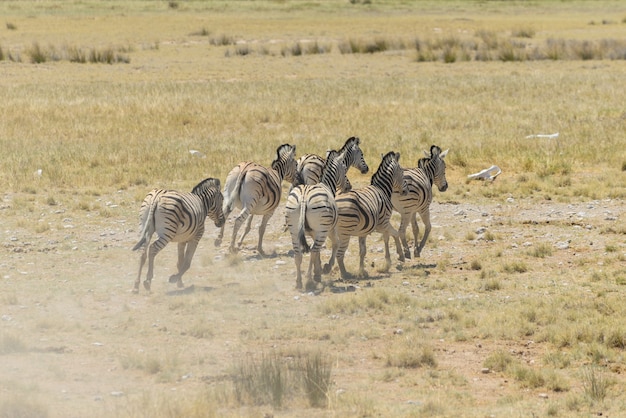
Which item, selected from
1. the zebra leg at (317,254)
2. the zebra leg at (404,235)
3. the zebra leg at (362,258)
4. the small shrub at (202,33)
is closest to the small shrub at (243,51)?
the small shrub at (202,33)

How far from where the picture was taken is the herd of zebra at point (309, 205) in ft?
41.4

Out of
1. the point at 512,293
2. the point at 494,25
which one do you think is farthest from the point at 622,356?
the point at 494,25

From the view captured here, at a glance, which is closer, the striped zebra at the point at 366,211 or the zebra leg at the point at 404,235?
the striped zebra at the point at 366,211

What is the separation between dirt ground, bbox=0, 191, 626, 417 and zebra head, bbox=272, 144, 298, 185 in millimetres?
1043

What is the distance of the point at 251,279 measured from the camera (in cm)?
1387

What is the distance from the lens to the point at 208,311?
39.9 feet

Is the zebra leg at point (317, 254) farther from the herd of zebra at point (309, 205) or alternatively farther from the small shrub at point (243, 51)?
the small shrub at point (243, 51)

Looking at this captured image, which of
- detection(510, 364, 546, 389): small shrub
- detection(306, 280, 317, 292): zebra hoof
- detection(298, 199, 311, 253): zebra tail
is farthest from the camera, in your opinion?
detection(306, 280, 317, 292): zebra hoof

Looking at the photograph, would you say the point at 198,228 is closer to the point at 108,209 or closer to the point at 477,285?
the point at 477,285

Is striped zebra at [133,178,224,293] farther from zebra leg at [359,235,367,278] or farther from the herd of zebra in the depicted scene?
zebra leg at [359,235,367,278]

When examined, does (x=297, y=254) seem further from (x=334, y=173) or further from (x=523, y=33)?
(x=523, y=33)

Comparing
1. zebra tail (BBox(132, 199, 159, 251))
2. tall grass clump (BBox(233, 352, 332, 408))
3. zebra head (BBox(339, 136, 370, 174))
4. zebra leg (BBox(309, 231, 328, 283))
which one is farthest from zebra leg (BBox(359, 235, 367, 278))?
tall grass clump (BBox(233, 352, 332, 408))

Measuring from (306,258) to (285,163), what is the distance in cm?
232

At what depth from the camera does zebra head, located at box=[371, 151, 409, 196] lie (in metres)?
14.4
